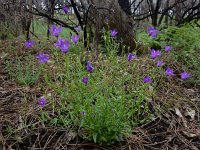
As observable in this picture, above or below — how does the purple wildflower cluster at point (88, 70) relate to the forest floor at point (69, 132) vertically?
above

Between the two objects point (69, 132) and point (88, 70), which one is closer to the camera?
point (88, 70)

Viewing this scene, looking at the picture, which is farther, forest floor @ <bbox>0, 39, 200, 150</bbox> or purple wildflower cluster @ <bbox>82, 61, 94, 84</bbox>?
forest floor @ <bbox>0, 39, 200, 150</bbox>

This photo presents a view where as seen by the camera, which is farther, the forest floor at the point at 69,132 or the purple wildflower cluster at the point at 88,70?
the forest floor at the point at 69,132

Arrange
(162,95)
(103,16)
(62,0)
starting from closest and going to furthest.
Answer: (162,95) < (103,16) < (62,0)

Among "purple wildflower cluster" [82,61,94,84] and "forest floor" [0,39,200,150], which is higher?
"purple wildflower cluster" [82,61,94,84]

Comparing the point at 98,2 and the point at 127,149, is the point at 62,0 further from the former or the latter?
the point at 127,149

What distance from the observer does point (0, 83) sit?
3154 millimetres

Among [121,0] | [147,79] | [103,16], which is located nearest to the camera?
[147,79]

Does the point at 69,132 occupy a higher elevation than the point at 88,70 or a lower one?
lower

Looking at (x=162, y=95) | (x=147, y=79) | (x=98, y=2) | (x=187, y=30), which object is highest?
(x=98, y=2)

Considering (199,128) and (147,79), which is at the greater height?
(147,79)

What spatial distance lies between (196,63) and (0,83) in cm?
223

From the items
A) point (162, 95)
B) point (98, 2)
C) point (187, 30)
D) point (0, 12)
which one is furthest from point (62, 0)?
point (162, 95)

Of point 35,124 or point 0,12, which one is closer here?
point 35,124
